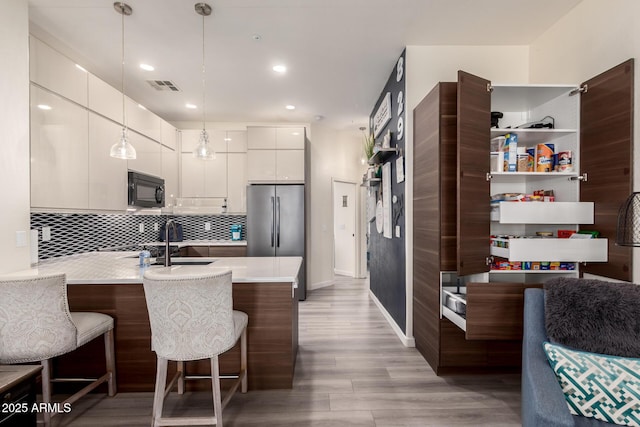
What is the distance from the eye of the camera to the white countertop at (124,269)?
2.02 meters

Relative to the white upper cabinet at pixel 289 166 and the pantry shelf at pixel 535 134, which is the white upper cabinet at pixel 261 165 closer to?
the white upper cabinet at pixel 289 166

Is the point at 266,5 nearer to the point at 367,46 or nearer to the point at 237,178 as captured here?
the point at 367,46

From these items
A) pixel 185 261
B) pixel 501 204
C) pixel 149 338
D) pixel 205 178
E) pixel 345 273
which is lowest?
pixel 345 273

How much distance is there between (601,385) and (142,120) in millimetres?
4437

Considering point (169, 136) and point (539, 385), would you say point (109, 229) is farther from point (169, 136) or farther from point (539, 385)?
point (539, 385)

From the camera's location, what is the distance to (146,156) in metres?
3.62

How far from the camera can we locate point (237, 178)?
469 centimetres

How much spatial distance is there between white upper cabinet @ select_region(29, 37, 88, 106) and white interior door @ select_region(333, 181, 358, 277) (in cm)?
426

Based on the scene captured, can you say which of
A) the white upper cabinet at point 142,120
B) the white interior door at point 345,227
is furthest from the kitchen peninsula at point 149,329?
the white interior door at point 345,227

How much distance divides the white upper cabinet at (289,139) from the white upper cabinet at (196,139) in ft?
2.92

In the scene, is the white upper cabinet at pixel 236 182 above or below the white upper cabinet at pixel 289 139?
below

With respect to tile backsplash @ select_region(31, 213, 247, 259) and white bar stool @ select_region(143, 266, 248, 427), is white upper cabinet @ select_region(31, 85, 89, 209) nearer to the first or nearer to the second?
tile backsplash @ select_region(31, 213, 247, 259)

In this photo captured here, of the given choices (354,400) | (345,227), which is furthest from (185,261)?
(345,227)

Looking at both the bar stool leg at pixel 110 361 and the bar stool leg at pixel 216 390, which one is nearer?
the bar stool leg at pixel 216 390
